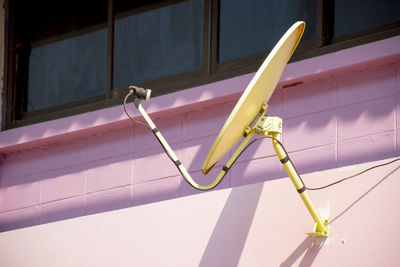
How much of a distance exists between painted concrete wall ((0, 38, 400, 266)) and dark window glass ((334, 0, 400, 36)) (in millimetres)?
273

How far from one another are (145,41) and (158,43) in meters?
0.11

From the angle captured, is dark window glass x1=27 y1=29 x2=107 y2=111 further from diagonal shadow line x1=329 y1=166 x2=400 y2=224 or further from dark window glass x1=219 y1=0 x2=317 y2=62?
diagonal shadow line x1=329 y1=166 x2=400 y2=224

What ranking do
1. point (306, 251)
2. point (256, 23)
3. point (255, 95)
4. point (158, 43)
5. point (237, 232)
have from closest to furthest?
point (255, 95), point (306, 251), point (237, 232), point (256, 23), point (158, 43)

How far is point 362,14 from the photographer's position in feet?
16.9

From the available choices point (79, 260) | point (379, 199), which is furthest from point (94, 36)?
point (379, 199)

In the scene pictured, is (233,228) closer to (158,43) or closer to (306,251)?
(306,251)

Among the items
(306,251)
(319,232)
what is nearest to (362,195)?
(319,232)

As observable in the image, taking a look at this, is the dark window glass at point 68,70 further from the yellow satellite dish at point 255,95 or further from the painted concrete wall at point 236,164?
the yellow satellite dish at point 255,95

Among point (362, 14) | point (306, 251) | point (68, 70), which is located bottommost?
point (306, 251)

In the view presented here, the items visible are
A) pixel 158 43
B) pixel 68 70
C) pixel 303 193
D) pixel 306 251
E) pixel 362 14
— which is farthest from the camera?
pixel 68 70

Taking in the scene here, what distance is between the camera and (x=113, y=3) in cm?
621

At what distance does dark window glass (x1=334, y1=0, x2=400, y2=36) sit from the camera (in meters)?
5.05

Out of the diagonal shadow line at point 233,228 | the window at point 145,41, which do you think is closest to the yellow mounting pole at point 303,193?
the diagonal shadow line at point 233,228

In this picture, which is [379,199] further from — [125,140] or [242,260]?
[125,140]
